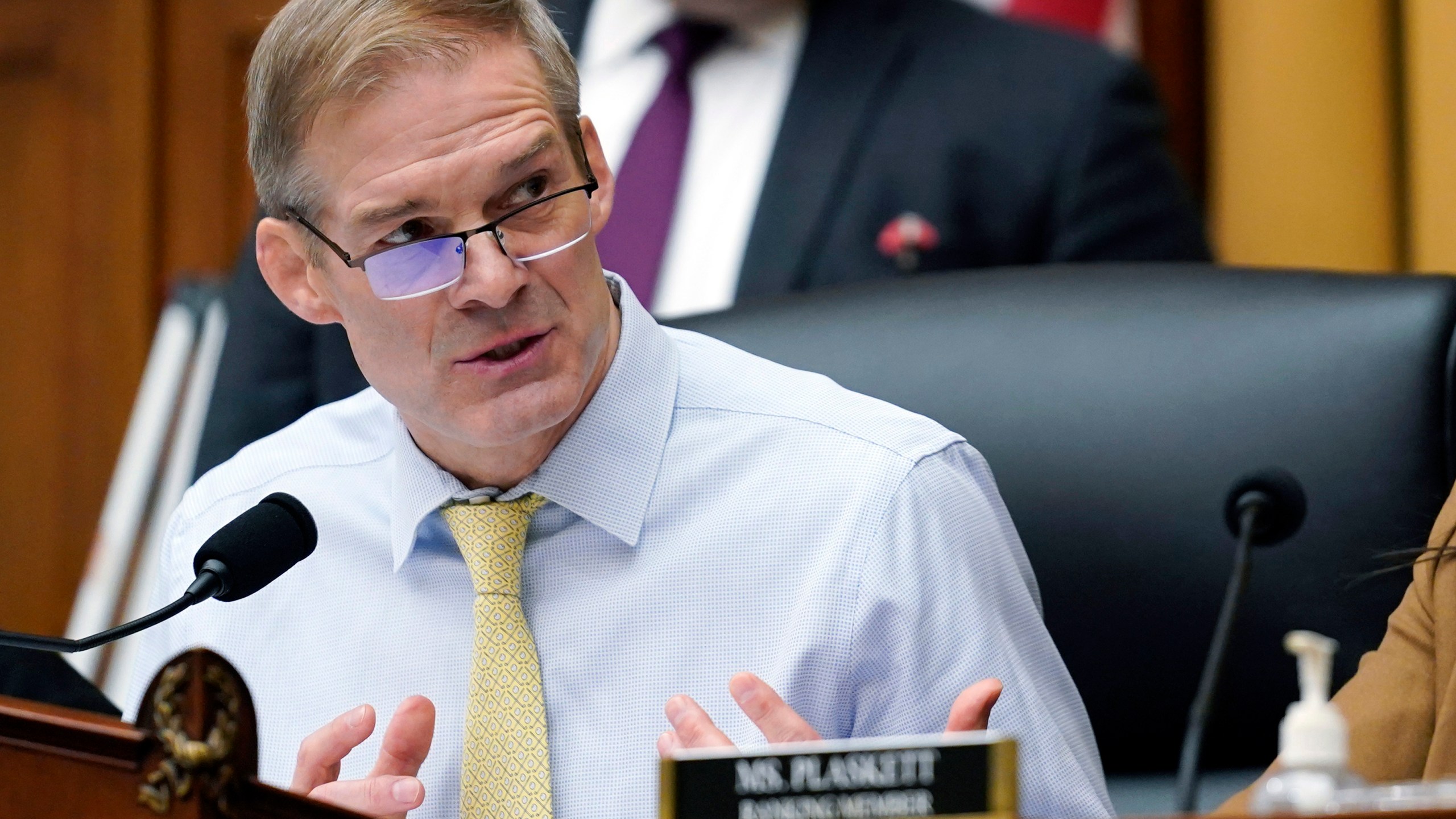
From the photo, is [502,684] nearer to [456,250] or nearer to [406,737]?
[406,737]

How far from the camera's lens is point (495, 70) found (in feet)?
4.04

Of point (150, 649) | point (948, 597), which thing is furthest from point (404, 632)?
point (948, 597)

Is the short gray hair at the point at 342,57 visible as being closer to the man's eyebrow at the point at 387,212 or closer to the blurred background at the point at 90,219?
the man's eyebrow at the point at 387,212

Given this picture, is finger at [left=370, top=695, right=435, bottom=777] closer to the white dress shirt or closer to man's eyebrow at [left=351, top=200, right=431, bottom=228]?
man's eyebrow at [left=351, top=200, right=431, bottom=228]

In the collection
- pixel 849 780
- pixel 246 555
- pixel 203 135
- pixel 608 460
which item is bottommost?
pixel 849 780

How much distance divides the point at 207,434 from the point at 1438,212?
4.57ft

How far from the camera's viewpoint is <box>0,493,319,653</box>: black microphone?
1.02 meters

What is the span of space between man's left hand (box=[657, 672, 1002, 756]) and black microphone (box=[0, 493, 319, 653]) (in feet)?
0.88

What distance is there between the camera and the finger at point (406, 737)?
105 centimetres

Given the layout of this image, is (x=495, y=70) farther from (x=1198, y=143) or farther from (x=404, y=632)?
(x=1198, y=143)

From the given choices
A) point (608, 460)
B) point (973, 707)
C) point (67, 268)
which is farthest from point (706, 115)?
point (67, 268)

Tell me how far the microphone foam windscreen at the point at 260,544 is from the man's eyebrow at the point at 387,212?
0.70 ft

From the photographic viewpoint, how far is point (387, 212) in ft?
3.96

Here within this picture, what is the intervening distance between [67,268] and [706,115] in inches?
54.8
